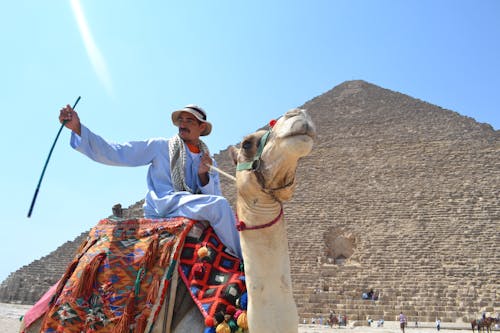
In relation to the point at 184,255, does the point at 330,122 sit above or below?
above

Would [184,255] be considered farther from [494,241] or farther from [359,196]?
[359,196]

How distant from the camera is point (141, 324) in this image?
1893 mm

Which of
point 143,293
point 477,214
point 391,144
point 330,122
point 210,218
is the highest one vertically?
point 330,122

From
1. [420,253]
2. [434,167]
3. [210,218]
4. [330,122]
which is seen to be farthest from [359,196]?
[210,218]

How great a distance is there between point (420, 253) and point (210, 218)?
2914cm

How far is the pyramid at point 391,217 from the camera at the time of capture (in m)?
23.8

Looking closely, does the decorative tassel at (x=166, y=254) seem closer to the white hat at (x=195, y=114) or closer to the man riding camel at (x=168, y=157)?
the man riding camel at (x=168, y=157)

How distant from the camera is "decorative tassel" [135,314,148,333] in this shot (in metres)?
1.88

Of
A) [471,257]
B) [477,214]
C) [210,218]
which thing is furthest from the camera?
[477,214]

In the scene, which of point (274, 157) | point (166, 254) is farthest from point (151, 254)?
point (274, 157)

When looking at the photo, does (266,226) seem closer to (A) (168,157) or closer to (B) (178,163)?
(B) (178,163)

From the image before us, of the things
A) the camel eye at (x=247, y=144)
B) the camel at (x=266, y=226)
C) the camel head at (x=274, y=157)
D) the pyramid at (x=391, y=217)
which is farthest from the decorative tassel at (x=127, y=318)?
the pyramid at (x=391, y=217)

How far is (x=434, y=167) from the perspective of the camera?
3831cm

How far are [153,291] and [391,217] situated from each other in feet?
110
